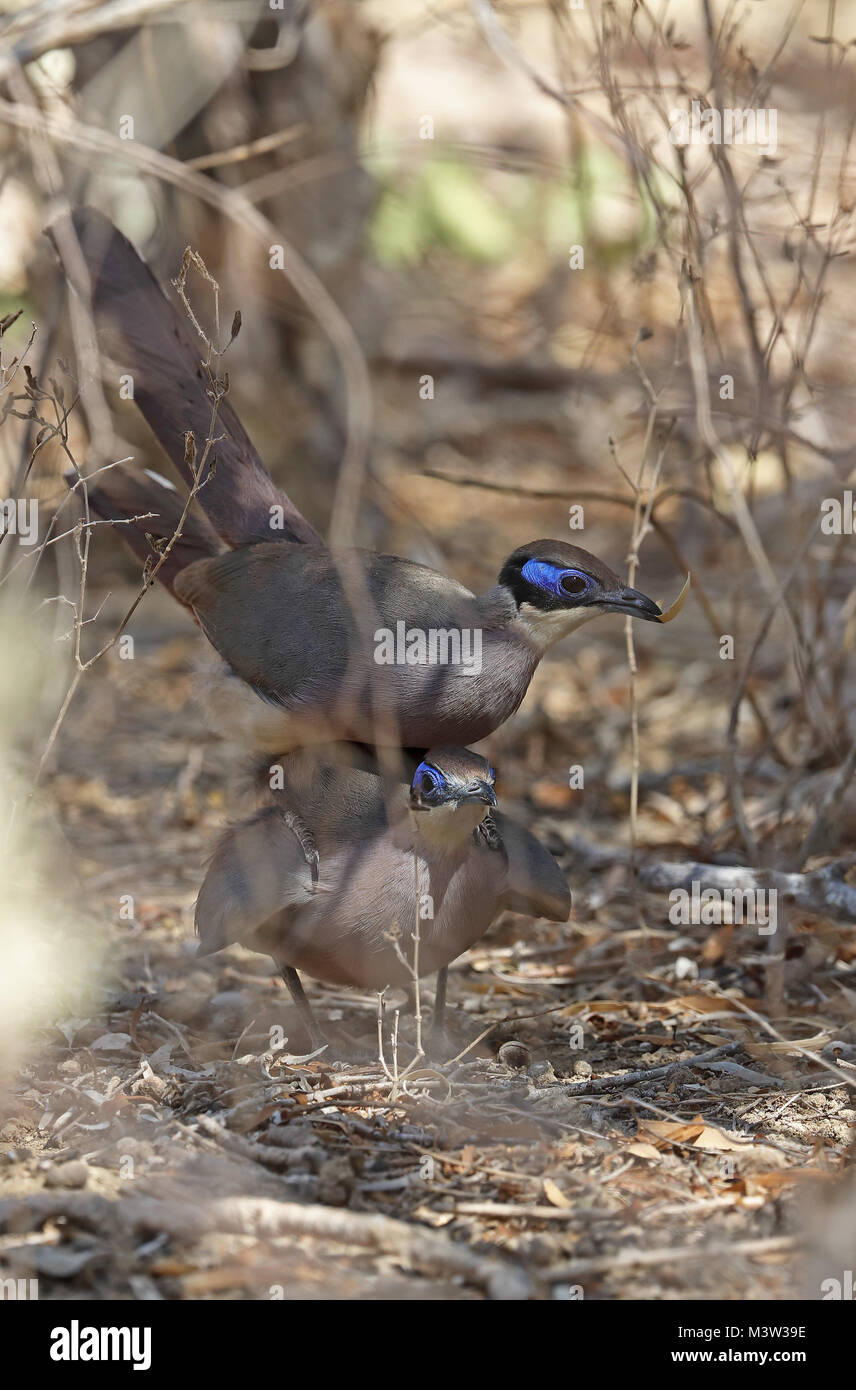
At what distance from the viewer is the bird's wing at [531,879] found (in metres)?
4.05

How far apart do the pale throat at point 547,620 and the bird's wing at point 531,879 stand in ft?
1.82

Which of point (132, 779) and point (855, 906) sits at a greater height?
point (132, 779)

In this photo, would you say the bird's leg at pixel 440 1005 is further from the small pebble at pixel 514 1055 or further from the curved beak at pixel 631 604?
the curved beak at pixel 631 604

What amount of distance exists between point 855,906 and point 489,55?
9.60 meters

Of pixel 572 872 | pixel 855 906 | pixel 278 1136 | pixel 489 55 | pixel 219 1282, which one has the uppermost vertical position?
pixel 489 55

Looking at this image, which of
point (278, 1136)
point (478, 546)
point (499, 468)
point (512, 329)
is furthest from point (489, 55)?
point (278, 1136)

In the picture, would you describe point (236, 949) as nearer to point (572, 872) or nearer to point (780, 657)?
point (572, 872)

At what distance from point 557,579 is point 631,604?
0.22 metres

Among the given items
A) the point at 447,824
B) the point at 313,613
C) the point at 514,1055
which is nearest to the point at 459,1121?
the point at 514,1055

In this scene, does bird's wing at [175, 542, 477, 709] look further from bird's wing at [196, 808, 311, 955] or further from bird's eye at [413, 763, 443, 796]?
bird's wing at [196, 808, 311, 955]

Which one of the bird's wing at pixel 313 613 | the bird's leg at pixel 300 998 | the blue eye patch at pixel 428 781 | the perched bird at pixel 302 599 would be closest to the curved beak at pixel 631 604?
the perched bird at pixel 302 599

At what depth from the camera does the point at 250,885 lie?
12.7 ft

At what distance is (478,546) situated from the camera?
26.9 feet

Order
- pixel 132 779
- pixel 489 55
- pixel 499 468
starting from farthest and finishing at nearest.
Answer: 1. pixel 489 55
2. pixel 499 468
3. pixel 132 779
